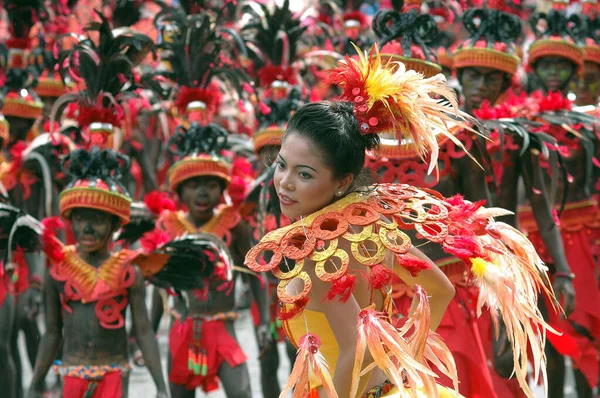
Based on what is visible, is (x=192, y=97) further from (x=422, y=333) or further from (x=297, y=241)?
(x=422, y=333)

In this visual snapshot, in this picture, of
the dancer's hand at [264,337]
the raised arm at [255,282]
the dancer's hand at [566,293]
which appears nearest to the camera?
the dancer's hand at [566,293]

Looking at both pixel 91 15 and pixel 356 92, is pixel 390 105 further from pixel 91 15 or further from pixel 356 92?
pixel 91 15

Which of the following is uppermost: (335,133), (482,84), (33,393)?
(482,84)

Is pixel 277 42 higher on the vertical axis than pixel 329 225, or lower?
higher

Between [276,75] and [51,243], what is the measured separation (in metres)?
3.02

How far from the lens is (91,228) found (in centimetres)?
614

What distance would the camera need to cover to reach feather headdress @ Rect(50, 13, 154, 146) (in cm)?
641

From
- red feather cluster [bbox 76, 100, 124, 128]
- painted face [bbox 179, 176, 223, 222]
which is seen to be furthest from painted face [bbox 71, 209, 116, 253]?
painted face [bbox 179, 176, 223, 222]

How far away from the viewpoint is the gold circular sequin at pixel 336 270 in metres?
3.76

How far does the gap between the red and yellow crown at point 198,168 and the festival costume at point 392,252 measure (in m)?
3.33

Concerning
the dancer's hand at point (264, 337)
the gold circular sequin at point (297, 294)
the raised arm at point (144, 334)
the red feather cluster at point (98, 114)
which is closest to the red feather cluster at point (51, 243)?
the raised arm at point (144, 334)

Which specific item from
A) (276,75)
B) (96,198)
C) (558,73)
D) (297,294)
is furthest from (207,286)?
(558,73)

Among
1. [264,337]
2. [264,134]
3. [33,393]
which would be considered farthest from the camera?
[264,134]

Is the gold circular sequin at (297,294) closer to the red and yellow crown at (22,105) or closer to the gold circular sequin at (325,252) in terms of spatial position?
the gold circular sequin at (325,252)
